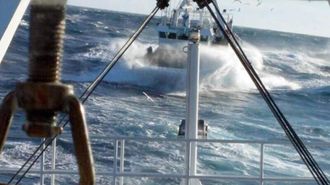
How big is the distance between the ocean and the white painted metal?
0.24m

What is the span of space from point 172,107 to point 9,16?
21.9 metres

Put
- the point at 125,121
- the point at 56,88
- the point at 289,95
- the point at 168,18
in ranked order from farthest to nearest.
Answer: the point at 289,95, the point at 168,18, the point at 125,121, the point at 56,88

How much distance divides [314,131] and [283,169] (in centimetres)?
761

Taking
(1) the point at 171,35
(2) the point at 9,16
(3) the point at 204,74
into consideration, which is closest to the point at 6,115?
(2) the point at 9,16

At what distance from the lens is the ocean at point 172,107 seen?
13570 millimetres

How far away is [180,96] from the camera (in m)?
29.6

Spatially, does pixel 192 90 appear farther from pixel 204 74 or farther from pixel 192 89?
pixel 204 74

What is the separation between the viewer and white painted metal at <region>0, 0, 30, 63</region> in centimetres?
286

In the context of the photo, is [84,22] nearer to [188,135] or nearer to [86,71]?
[86,71]

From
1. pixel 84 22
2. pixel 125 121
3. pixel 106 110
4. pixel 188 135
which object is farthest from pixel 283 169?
pixel 84 22

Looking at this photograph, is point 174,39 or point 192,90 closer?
point 192,90

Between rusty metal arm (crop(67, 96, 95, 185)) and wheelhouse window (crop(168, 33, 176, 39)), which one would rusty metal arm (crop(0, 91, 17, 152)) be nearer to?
rusty metal arm (crop(67, 96, 95, 185))

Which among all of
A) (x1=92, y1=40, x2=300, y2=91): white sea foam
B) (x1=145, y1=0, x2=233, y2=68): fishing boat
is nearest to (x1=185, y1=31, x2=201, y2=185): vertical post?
(x1=145, y1=0, x2=233, y2=68): fishing boat

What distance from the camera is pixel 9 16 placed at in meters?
2.88
